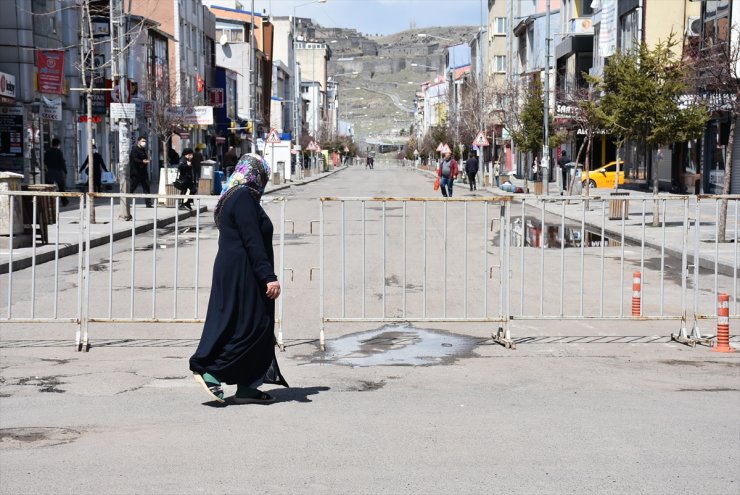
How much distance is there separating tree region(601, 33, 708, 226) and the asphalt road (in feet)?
48.0

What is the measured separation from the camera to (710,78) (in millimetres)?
23312

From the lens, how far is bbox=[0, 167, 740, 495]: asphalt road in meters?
5.69

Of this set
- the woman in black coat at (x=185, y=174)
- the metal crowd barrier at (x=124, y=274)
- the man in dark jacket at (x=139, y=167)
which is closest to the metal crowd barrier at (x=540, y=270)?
the metal crowd barrier at (x=124, y=274)

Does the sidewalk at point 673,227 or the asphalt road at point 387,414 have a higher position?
→ the sidewalk at point 673,227

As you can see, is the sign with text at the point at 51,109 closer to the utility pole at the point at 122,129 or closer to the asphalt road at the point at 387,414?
the utility pole at the point at 122,129

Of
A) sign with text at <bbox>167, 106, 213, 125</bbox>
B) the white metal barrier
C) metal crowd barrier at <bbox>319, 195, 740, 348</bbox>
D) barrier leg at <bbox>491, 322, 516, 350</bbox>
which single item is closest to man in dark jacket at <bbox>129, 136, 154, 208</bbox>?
the white metal barrier

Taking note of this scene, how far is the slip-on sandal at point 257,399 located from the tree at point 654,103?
19480 millimetres

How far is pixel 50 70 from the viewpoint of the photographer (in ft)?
119

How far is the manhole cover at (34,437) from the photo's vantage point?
20.9 feet

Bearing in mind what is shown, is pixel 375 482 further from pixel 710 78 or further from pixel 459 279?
pixel 710 78

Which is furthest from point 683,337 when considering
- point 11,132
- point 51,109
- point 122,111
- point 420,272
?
point 51,109

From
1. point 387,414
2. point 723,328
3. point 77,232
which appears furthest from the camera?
point 77,232

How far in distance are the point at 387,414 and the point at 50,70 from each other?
3175 centimetres

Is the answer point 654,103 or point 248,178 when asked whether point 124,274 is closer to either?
point 248,178
